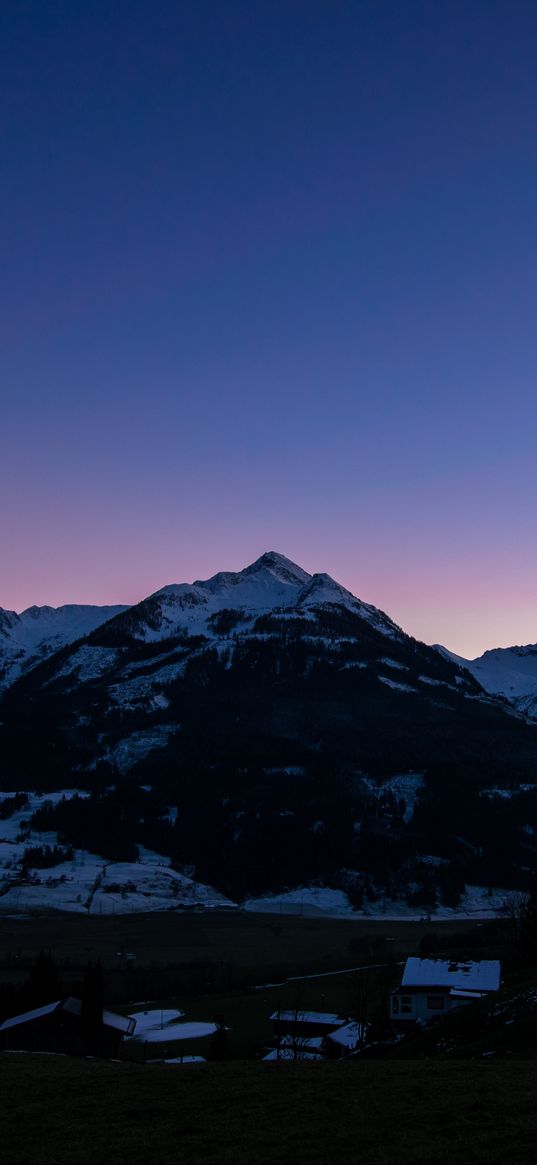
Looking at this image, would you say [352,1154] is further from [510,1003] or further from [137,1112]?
[510,1003]

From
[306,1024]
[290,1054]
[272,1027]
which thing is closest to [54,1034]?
[290,1054]

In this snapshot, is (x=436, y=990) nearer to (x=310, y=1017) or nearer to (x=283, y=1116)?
(x=310, y=1017)

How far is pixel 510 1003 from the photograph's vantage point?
2596 inches

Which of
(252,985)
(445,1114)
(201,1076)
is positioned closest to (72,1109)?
(201,1076)

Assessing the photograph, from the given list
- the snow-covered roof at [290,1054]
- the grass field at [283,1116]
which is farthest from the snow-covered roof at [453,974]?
the grass field at [283,1116]

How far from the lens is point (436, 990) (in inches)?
4200

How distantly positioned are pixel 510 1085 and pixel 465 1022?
119ft

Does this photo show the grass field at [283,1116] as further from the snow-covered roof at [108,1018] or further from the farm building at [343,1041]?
the farm building at [343,1041]

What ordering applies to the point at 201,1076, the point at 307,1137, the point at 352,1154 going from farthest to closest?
the point at 201,1076 → the point at 307,1137 → the point at 352,1154

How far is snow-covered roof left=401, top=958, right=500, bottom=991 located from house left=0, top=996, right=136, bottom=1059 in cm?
3552

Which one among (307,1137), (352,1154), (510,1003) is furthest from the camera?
(510,1003)

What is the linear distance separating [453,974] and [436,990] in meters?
5.26

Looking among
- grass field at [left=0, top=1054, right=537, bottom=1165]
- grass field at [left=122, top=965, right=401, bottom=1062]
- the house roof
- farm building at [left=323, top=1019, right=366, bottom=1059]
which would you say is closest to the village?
the house roof

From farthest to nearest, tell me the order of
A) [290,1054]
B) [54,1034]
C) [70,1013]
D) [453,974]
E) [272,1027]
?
[272,1027] → [453,974] → [290,1054] → [70,1013] → [54,1034]
